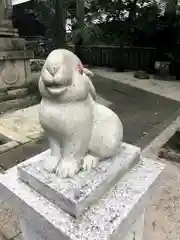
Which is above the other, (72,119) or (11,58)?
(11,58)

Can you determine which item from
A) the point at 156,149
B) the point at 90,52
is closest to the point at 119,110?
the point at 156,149

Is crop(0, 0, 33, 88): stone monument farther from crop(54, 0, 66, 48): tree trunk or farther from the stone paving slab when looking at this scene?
crop(54, 0, 66, 48): tree trunk

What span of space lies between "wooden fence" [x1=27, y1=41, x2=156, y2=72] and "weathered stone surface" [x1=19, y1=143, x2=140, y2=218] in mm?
6253

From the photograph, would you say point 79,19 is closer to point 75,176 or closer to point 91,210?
point 75,176

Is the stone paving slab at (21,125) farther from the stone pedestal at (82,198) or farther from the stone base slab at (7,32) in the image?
the stone pedestal at (82,198)

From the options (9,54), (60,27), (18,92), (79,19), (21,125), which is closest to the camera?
(21,125)

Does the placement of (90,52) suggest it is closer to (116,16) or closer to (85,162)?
(116,16)

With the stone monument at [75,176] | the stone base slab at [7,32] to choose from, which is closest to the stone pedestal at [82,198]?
the stone monument at [75,176]

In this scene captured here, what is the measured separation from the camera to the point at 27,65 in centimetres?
410

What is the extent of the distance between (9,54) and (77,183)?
3247 mm

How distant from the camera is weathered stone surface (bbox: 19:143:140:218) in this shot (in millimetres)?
871

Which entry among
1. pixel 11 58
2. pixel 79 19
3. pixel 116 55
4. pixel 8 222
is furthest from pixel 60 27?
pixel 8 222

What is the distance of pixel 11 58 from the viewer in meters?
3.76

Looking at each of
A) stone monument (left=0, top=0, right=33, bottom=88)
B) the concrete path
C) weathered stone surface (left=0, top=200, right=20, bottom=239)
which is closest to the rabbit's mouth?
weathered stone surface (left=0, top=200, right=20, bottom=239)
